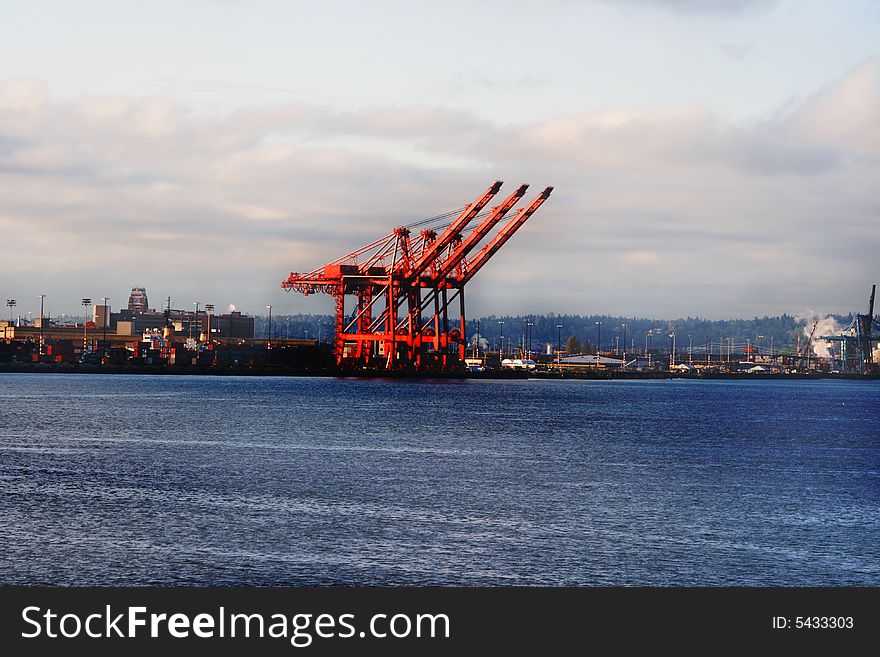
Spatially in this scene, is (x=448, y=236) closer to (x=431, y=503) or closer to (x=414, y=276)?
(x=414, y=276)

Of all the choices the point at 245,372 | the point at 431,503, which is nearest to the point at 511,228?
the point at 245,372

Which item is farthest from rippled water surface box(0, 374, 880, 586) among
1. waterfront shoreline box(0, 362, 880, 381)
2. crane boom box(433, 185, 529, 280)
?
waterfront shoreline box(0, 362, 880, 381)

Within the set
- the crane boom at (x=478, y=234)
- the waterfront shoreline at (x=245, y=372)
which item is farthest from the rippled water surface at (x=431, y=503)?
the waterfront shoreline at (x=245, y=372)

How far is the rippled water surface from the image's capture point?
20828 mm

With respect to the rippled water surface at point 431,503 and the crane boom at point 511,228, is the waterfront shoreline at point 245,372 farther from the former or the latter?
the rippled water surface at point 431,503

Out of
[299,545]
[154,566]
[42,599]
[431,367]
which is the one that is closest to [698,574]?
[299,545]

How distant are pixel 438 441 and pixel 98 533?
25.4m

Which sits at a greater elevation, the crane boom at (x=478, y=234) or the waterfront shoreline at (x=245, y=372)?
the crane boom at (x=478, y=234)

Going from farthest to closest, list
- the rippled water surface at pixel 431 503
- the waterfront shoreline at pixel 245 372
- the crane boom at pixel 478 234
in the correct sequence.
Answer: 1. the waterfront shoreline at pixel 245 372
2. the crane boom at pixel 478 234
3. the rippled water surface at pixel 431 503

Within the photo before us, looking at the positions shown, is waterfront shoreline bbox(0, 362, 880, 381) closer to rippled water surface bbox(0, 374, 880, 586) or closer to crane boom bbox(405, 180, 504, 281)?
crane boom bbox(405, 180, 504, 281)

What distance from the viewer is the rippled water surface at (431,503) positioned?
20828 millimetres

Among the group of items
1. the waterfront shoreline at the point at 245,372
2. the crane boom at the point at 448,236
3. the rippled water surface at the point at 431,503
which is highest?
the crane boom at the point at 448,236

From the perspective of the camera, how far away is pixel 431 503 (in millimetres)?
28812

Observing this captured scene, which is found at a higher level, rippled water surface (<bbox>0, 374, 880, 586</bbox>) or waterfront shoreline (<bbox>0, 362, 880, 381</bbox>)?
waterfront shoreline (<bbox>0, 362, 880, 381</bbox>)
